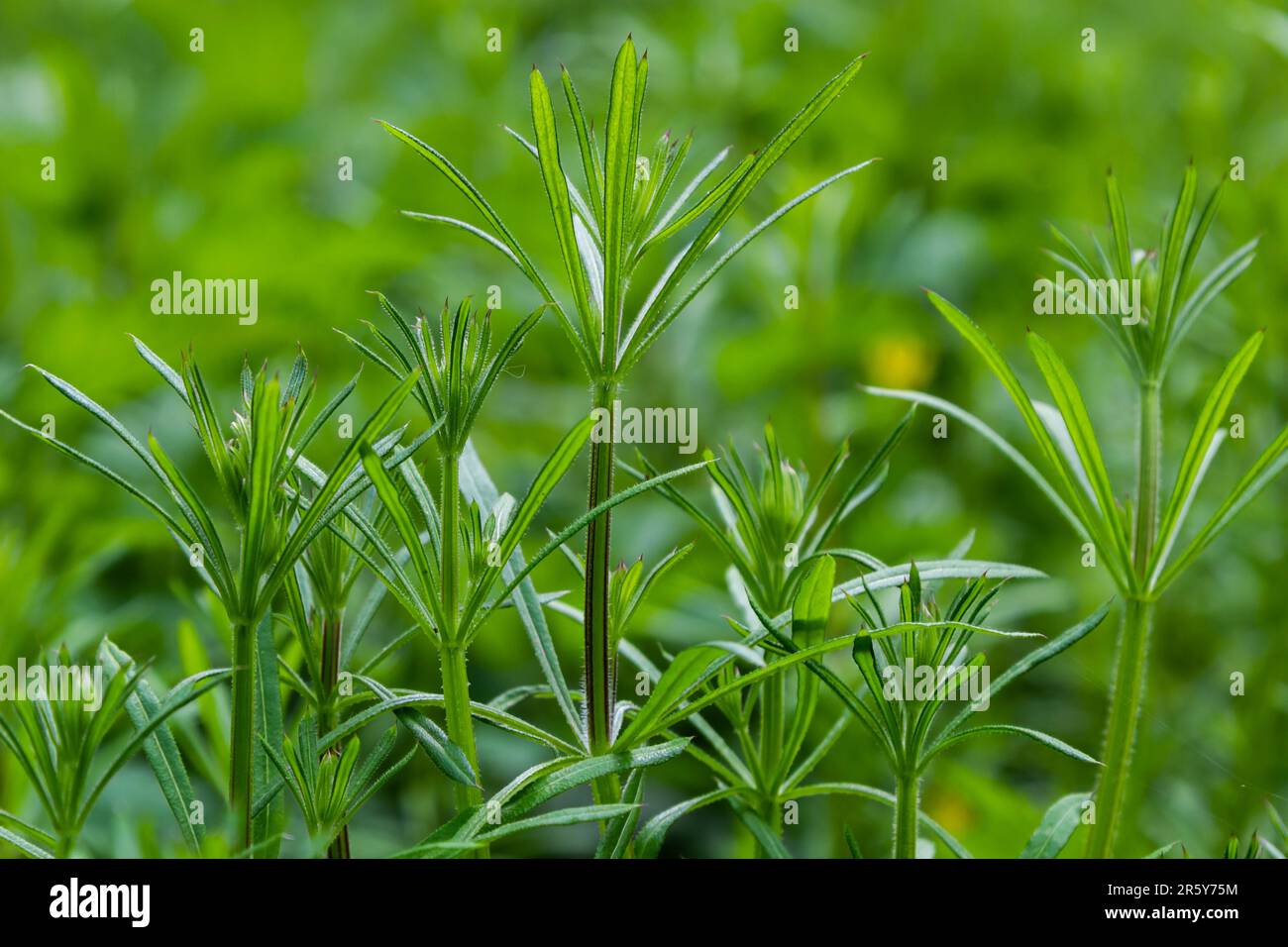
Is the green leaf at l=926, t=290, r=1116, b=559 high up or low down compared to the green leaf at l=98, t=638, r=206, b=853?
up

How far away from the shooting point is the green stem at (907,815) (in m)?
0.37

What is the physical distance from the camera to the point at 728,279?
1.44 metres

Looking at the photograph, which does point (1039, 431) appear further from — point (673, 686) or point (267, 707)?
point (267, 707)

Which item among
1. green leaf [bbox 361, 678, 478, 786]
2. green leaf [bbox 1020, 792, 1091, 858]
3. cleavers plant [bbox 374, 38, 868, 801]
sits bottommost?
green leaf [bbox 1020, 792, 1091, 858]

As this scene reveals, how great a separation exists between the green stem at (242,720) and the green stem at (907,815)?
0.65 ft

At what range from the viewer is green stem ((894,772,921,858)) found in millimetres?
375

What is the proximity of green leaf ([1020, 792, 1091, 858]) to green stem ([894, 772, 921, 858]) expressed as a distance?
1.8 inches

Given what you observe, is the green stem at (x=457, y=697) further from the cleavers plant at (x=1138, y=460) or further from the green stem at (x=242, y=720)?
the cleavers plant at (x=1138, y=460)

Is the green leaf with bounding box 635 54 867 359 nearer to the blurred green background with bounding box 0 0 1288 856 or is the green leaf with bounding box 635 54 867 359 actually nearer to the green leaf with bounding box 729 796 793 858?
the green leaf with bounding box 729 796 793 858

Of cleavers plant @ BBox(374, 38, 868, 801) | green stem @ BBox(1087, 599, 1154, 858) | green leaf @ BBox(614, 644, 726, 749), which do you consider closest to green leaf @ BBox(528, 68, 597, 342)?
cleavers plant @ BBox(374, 38, 868, 801)

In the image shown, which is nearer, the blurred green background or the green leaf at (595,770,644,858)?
the green leaf at (595,770,644,858)
